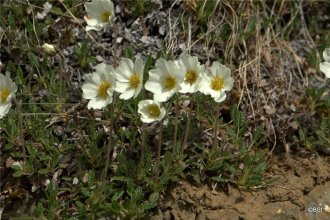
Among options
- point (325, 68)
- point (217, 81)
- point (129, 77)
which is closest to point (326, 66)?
point (325, 68)

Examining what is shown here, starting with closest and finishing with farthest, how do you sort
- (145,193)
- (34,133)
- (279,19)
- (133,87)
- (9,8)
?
(133,87) → (145,193) → (34,133) → (9,8) → (279,19)

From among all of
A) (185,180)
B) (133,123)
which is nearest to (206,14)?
(133,123)

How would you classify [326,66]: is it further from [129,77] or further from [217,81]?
[129,77]

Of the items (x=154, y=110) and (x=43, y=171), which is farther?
(x=43, y=171)

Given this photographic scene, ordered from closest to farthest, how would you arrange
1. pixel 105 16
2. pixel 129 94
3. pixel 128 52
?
pixel 129 94
pixel 105 16
pixel 128 52

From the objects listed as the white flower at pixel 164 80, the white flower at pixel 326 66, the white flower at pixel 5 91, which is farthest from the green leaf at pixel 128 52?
the white flower at pixel 326 66

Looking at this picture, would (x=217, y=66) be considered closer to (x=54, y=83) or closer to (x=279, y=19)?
(x=54, y=83)

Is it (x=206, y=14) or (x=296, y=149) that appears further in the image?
(x=206, y=14)
